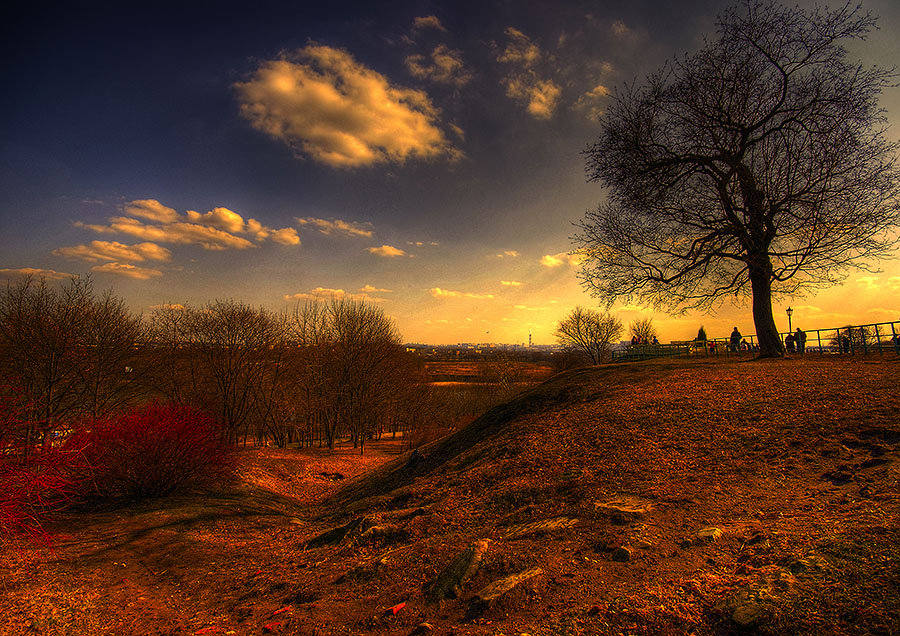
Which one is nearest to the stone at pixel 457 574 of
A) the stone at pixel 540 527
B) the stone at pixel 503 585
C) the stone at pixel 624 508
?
the stone at pixel 503 585

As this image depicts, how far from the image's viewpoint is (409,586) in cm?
412

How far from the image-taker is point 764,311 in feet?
45.6

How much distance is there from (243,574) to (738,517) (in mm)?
6727

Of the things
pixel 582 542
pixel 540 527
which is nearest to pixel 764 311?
pixel 540 527

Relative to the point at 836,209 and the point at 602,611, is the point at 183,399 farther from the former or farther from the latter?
the point at 836,209

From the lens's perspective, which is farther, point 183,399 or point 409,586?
point 183,399

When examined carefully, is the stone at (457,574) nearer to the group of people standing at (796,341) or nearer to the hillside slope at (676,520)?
the hillside slope at (676,520)

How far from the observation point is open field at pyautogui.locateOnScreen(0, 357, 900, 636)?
2861mm

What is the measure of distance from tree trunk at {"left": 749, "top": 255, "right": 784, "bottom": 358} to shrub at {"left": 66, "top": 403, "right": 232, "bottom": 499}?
18.6 m

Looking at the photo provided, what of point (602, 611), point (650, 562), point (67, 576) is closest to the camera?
point (602, 611)

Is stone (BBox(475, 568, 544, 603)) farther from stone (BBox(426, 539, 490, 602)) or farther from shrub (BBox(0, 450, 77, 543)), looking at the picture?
shrub (BBox(0, 450, 77, 543))

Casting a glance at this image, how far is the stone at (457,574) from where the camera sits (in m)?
3.77

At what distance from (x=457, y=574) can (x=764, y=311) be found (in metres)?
15.3

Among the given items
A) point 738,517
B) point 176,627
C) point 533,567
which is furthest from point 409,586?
point 738,517
